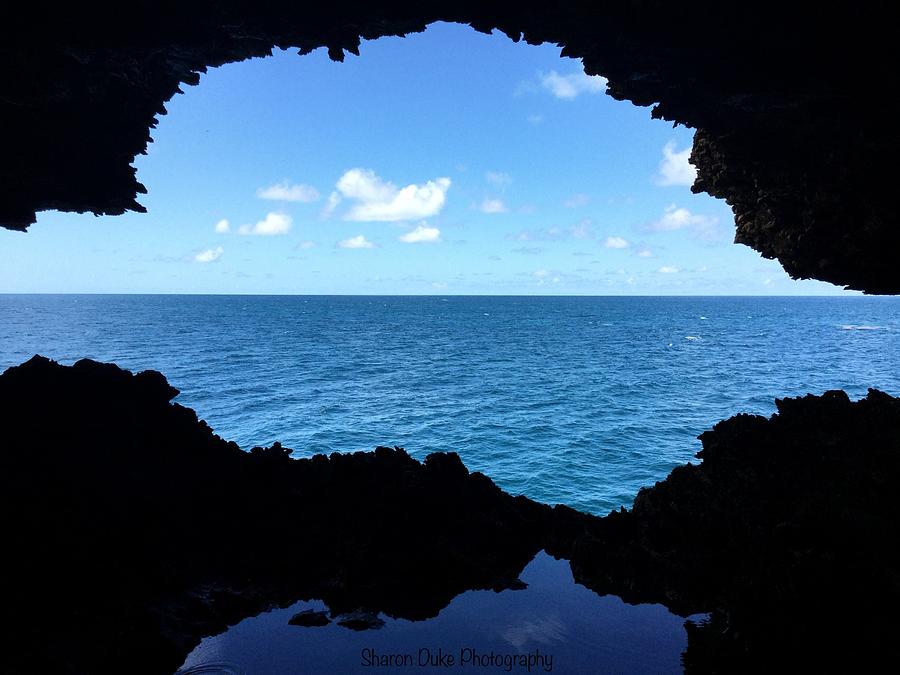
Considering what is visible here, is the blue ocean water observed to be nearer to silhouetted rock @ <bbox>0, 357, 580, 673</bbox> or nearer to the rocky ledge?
the rocky ledge

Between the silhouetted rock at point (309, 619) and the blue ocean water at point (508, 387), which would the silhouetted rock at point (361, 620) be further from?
the blue ocean water at point (508, 387)

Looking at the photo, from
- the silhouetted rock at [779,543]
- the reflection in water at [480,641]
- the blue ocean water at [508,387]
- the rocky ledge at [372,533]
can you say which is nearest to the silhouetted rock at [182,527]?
the rocky ledge at [372,533]

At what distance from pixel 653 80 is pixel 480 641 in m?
17.1

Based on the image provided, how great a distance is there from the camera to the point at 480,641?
33.8ft

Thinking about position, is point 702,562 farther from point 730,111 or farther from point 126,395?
point 126,395

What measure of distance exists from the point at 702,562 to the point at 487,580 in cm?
602

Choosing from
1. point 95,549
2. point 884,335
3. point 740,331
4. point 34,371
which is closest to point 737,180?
point 95,549

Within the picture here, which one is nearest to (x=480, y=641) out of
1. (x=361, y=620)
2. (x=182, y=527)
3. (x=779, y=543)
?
(x=361, y=620)

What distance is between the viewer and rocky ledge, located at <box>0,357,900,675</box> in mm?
9172

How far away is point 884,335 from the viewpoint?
104 meters

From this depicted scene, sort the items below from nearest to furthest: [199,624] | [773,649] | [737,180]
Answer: [773,649] → [199,624] → [737,180]

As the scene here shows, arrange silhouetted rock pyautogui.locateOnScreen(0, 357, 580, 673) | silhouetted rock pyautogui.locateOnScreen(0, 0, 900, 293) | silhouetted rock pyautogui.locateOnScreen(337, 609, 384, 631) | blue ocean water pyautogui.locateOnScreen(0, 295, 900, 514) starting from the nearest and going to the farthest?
silhouetted rock pyautogui.locateOnScreen(0, 357, 580, 673)
silhouetted rock pyautogui.locateOnScreen(337, 609, 384, 631)
silhouetted rock pyautogui.locateOnScreen(0, 0, 900, 293)
blue ocean water pyautogui.locateOnScreen(0, 295, 900, 514)

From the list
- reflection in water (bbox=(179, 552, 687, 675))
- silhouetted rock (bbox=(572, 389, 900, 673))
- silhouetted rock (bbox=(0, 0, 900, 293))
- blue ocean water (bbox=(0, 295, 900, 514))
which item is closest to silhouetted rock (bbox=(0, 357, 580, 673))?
reflection in water (bbox=(179, 552, 687, 675))

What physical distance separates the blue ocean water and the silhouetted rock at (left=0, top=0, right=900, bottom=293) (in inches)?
642
